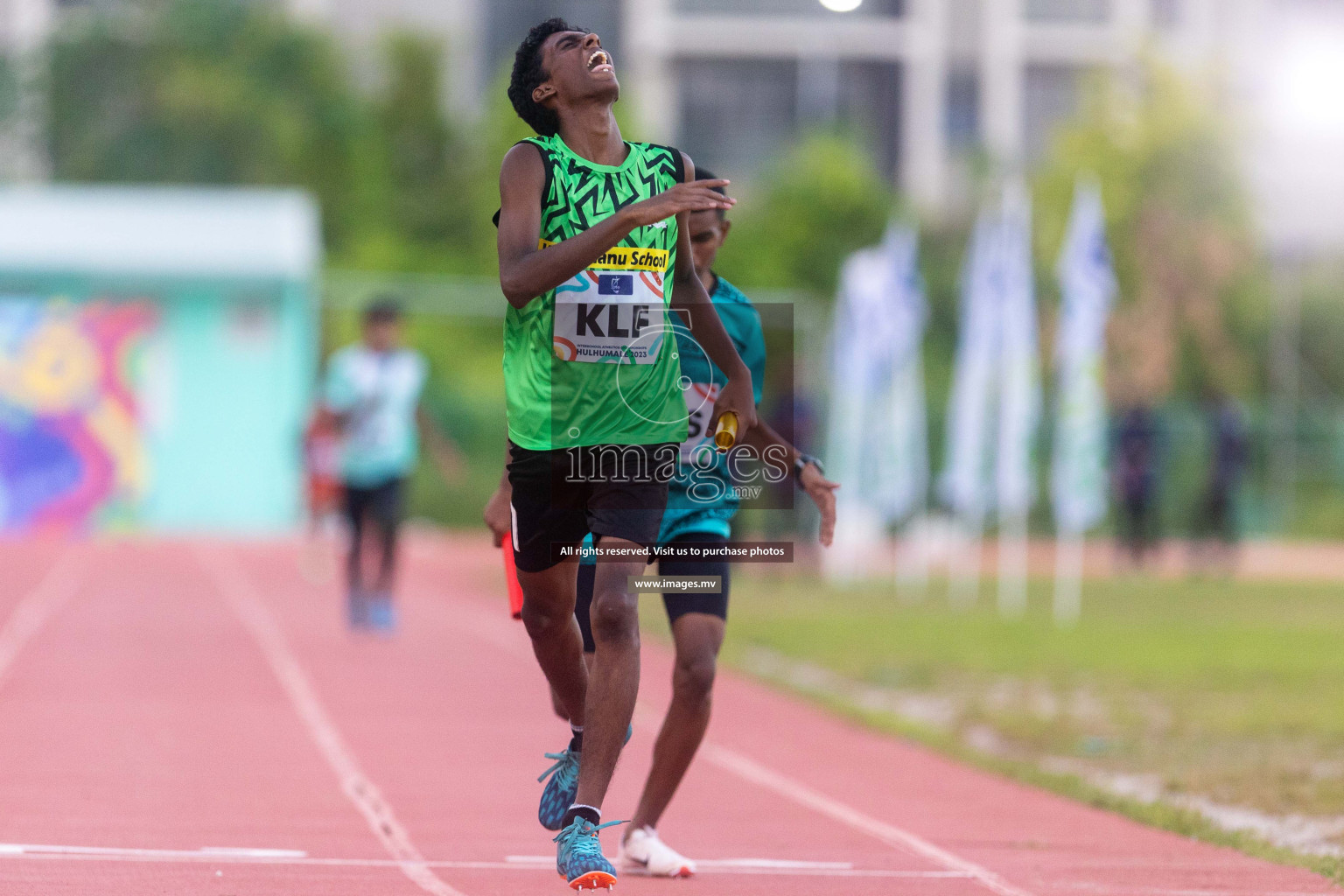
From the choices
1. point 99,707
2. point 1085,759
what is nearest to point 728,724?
point 1085,759

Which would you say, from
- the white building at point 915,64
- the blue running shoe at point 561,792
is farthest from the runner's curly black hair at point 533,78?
the white building at point 915,64

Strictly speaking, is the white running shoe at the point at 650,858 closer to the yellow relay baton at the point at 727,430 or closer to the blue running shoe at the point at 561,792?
the blue running shoe at the point at 561,792

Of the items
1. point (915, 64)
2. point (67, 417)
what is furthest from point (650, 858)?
point (915, 64)

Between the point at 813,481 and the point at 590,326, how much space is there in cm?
114

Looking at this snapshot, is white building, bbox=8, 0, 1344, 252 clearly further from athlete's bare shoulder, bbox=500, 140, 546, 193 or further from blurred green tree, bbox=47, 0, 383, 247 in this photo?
athlete's bare shoulder, bbox=500, 140, 546, 193

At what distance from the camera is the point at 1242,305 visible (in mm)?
45750

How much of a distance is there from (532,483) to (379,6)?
5504 cm

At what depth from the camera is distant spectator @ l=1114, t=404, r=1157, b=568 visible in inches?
1019

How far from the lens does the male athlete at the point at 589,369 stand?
487 centimetres

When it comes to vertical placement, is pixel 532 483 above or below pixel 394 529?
above

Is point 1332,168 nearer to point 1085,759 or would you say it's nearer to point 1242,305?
point 1242,305

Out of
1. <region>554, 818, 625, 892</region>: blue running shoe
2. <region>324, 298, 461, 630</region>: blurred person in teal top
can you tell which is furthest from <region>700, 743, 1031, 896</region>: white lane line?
<region>324, 298, 461, 630</region>: blurred person in teal top

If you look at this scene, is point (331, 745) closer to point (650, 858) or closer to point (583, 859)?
point (650, 858)

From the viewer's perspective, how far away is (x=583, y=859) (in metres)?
4.67
